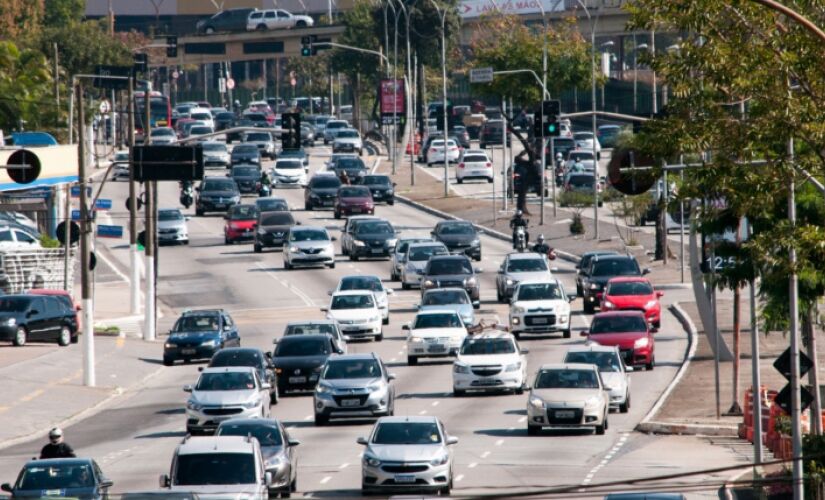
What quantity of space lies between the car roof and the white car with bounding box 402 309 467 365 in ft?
71.6

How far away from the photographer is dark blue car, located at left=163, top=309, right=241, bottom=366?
49.8 metres

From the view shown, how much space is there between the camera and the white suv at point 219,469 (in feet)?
83.5

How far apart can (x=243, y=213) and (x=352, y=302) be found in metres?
25.7

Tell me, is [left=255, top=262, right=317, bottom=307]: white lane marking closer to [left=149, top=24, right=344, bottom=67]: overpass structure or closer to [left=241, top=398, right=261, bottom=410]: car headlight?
[left=241, top=398, right=261, bottom=410]: car headlight

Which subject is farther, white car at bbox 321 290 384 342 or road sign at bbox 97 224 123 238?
road sign at bbox 97 224 123 238

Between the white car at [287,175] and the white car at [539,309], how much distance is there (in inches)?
1871

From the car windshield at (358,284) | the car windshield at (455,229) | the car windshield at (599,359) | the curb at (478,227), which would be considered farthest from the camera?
the curb at (478,227)

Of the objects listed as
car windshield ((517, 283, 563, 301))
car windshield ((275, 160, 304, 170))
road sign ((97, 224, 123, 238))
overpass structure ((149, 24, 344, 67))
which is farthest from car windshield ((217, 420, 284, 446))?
overpass structure ((149, 24, 344, 67))

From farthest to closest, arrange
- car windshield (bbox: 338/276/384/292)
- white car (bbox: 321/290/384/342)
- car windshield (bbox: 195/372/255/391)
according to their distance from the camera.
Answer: car windshield (bbox: 338/276/384/292), white car (bbox: 321/290/384/342), car windshield (bbox: 195/372/255/391)

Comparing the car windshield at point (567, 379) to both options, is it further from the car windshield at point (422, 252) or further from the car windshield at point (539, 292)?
the car windshield at point (422, 252)

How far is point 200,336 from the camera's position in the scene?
50.1 metres

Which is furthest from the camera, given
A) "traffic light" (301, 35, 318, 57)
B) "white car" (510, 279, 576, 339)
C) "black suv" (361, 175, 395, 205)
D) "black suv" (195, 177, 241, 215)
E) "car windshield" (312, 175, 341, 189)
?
"traffic light" (301, 35, 318, 57)

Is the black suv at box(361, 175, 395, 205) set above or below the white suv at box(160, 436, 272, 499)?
above

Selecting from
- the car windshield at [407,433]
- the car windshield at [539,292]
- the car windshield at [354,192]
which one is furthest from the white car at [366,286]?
the car windshield at [354,192]
